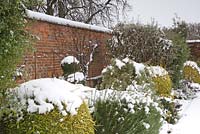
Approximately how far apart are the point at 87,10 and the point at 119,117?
17.2 m

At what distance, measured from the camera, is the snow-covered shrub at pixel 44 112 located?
3.89m

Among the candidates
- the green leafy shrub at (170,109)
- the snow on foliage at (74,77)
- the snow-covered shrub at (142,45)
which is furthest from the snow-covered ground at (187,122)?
the snow on foliage at (74,77)

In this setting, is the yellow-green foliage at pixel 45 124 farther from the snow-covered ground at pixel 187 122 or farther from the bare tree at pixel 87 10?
the bare tree at pixel 87 10

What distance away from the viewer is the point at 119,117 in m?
4.94

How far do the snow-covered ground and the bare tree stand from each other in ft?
36.7

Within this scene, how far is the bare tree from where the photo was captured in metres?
20.8

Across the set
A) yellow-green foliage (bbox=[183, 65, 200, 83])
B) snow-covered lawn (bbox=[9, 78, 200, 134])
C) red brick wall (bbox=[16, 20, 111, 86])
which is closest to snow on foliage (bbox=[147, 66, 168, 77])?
red brick wall (bbox=[16, 20, 111, 86])

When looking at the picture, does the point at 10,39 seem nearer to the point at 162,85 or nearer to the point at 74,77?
the point at 74,77

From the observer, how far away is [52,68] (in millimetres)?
Result: 8836

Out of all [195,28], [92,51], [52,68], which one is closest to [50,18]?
[52,68]

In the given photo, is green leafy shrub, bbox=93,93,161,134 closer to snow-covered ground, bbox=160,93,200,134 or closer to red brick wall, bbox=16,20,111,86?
red brick wall, bbox=16,20,111,86

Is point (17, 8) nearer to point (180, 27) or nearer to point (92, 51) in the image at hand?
point (92, 51)

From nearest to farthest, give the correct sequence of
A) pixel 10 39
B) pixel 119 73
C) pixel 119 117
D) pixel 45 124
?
1. pixel 10 39
2. pixel 45 124
3. pixel 119 117
4. pixel 119 73

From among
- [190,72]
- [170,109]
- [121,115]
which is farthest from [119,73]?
[190,72]
